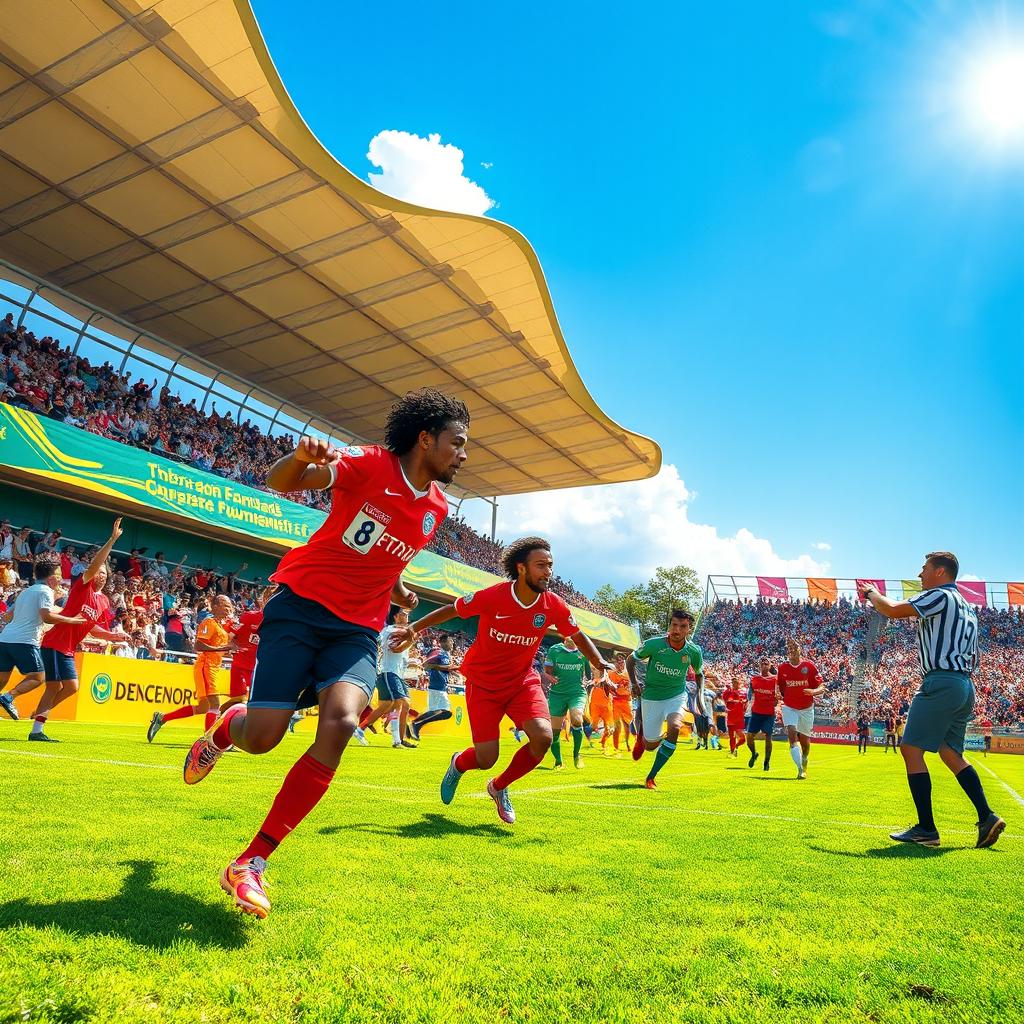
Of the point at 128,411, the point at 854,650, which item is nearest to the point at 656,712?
the point at 128,411

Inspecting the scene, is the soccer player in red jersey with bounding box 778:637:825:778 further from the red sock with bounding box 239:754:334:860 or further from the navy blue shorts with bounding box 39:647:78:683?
Result: the red sock with bounding box 239:754:334:860

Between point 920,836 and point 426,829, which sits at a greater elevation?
point 920,836

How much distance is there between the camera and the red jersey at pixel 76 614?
989 cm

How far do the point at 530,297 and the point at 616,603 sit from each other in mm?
64194

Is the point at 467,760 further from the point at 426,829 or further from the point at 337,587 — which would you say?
the point at 337,587

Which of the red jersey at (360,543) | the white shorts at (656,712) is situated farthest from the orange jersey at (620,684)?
the red jersey at (360,543)

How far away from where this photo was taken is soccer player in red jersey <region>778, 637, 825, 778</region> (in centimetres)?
1381

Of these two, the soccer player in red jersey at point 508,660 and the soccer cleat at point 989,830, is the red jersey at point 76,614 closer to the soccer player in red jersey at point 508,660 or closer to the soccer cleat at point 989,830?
the soccer player in red jersey at point 508,660

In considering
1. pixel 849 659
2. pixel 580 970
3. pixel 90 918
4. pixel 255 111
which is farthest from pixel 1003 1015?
pixel 849 659

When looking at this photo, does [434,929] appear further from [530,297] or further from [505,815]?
[530,297]

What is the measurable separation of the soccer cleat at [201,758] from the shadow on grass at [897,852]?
13.4 feet

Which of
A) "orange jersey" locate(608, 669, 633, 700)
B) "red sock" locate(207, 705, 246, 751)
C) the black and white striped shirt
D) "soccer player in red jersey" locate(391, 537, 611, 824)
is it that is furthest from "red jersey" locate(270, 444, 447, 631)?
"orange jersey" locate(608, 669, 633, 700)

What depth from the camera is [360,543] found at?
157 inches

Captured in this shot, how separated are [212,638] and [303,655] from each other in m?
9.31
